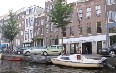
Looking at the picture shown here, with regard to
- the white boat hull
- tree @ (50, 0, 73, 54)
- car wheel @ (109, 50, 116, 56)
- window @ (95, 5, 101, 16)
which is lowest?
the white boat hull

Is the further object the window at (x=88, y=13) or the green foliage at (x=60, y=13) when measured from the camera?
the window at (x=88, y=13)

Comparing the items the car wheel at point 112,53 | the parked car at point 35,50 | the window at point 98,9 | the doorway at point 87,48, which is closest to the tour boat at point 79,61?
the car wheel at point 112,53

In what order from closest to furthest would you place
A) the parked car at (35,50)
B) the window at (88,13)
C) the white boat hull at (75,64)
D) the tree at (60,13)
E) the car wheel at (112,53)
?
the white boat hull at (75,64)
the car wheel at (112,53)
the tree at (60,13)
the parked car at (35,50)
the window at (88,13)

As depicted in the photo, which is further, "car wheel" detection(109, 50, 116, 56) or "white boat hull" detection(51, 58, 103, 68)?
"car wheel" detection(109, 50, 116, 56)

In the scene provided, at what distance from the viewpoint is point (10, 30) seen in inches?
2485

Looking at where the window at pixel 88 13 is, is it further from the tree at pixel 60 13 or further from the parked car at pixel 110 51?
the parked car at pixel 110 51

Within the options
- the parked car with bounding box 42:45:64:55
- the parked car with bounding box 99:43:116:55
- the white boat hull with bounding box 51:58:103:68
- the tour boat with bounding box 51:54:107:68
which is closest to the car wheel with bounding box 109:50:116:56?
the parked car with bounding box 99:43:116:55

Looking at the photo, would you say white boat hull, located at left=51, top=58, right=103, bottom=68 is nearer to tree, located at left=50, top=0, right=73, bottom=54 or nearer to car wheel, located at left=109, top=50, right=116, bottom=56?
car wheel, located at left=109, top=50, right=116, bottom=56

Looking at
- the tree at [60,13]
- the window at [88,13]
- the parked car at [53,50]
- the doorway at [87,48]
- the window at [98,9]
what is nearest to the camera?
the tree at [60,13]

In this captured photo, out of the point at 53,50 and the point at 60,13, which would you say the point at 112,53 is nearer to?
the point at 60,13

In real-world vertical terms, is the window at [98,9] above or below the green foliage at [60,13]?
above

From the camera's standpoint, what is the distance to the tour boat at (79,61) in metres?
31.6

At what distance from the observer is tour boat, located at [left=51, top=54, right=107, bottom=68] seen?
104 ft

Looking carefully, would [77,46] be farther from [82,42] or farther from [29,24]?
[29,24]
